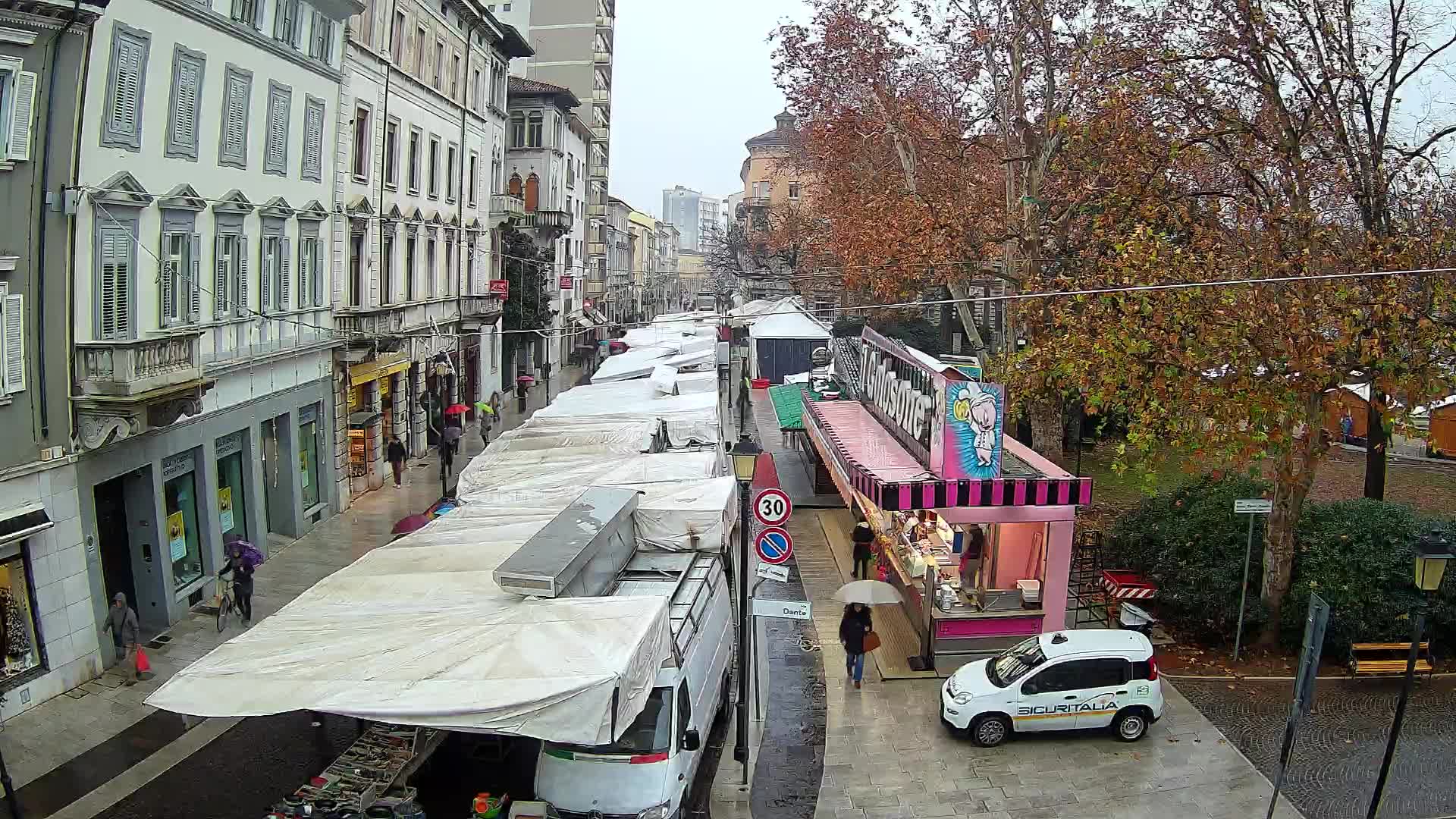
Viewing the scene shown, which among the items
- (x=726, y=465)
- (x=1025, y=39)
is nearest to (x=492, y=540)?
(x=726, y=465)

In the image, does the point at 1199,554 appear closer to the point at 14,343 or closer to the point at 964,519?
the point at 964,519

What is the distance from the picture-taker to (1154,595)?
1836 centimetres

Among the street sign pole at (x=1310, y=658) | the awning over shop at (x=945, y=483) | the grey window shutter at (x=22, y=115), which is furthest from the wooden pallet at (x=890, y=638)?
the grey window shutter at (x=22, y=115)

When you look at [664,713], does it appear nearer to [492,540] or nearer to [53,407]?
[492,540]

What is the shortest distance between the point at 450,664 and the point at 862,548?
12078mm

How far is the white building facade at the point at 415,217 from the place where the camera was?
90.6 feet

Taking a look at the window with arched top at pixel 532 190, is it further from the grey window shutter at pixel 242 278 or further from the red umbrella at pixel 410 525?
the red umbrella at pixel 410 525

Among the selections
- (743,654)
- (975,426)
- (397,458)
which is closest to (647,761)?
(743,654)

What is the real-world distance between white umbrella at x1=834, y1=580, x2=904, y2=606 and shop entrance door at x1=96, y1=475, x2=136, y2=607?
1138cm

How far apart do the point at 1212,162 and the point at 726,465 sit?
35.6ft

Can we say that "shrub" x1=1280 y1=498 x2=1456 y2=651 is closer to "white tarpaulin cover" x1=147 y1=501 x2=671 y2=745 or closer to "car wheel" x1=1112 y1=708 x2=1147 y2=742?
"car wheel" x1=1112 y1=708 x2=1147 y2=742

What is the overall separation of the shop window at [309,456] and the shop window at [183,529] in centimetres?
519

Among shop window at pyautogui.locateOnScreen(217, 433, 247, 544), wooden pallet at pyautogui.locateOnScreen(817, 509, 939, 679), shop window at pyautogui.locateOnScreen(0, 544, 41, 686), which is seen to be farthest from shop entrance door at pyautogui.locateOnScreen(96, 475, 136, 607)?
wooden pallet at pyautogui.locateOnScreen(817, 509, 939, 679)

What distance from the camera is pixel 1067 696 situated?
13867mm
